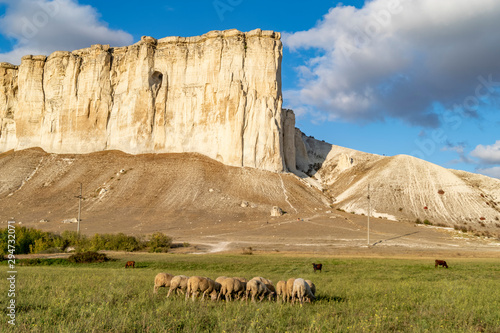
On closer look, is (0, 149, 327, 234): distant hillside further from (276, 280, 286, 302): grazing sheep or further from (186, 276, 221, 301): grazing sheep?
(276, 280, 286, 302): grazing sheep

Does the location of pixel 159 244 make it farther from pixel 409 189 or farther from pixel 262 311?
pixel 409 189

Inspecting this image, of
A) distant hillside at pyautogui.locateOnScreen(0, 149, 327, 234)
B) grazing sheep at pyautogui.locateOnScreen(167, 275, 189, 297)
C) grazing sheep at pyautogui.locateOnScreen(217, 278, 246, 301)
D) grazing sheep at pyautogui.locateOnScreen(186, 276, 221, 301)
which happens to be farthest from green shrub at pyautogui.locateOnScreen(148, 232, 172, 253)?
grazing sheep at pyautogui.locateOnScreen(217, 278, 246, 301)

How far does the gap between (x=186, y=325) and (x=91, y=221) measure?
4997cm

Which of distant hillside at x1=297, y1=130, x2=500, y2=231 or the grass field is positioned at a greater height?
distant hillside at x1=297, y1=130, x2=500, y2=231

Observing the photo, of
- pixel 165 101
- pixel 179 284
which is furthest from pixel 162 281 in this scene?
pixel 165 101

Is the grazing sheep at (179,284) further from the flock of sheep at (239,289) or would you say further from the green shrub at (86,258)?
the green shrub at (86,258)

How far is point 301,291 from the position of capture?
10.6 metres

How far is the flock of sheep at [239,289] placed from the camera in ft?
35.1

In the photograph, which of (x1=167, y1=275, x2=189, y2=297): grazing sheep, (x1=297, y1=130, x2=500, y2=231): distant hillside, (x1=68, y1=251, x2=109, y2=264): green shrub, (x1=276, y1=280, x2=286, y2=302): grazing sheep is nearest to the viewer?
(x1=276, y1=280, x2=286, y2=302): grazing sheep

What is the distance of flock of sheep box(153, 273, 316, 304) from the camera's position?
10.7 metres

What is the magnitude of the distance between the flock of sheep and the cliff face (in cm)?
5933

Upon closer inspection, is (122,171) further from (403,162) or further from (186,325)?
(186,325)

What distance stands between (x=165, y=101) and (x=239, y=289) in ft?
231

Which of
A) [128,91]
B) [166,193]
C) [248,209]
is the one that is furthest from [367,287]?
[128,91]
